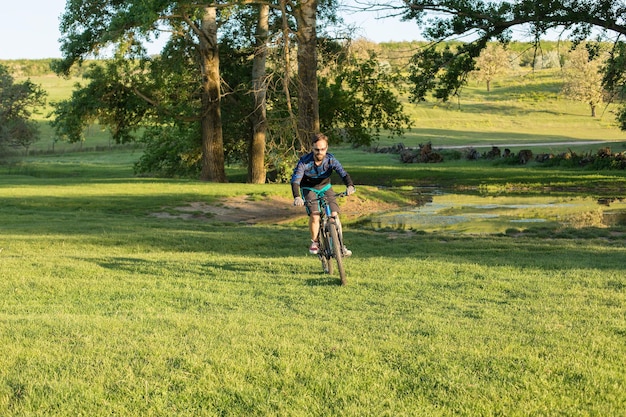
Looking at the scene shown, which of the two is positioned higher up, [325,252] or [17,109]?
[17,109]

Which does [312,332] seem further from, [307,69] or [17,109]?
[17,109]

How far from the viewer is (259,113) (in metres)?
36.9

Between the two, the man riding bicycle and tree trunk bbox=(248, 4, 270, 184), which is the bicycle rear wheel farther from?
tree trunk bbox=(248, 4, 270, 184)

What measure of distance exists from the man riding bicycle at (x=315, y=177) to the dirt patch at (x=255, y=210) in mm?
14256

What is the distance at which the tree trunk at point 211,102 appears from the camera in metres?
35.4

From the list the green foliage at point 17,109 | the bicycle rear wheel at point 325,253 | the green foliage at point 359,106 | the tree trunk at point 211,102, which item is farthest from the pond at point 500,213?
the green foliage at point 17,109

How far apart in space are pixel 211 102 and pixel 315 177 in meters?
25.5

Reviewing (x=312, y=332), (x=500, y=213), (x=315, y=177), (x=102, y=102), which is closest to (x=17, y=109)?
(x=102, y=102)

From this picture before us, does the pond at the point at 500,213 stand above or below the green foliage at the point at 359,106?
below

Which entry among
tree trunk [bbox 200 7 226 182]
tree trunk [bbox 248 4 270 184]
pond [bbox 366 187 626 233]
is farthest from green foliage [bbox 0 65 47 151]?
pond [bbox 366 187 626 233]

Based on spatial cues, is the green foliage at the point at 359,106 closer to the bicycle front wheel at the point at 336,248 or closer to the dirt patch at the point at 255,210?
the dirt patch at the point at 255,210

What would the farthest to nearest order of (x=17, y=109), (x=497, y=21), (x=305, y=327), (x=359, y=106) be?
(x=17, y=109) → (x=359, y=106) → (x=497, y=21) → (x=305, y=327)

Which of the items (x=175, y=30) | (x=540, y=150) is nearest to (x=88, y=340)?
(x=175, y=30)

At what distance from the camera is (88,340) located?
7.38 meters
